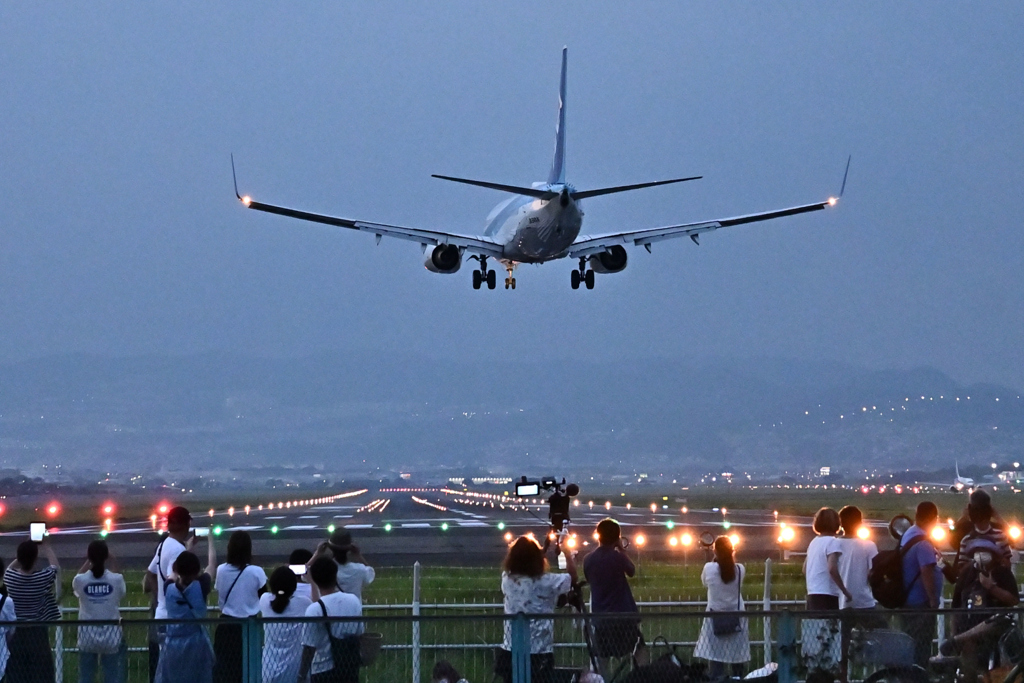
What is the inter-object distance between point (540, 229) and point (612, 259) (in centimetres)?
460

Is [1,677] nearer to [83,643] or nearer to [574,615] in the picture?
[83,643]

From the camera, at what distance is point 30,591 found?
600 inches

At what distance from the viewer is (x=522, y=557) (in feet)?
46.9

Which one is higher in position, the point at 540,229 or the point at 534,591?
the point at 540,229

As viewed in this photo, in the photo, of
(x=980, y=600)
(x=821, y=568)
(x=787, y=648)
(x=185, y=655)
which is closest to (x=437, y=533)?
(x=821, y=568)

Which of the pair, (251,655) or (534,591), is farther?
(534,591)

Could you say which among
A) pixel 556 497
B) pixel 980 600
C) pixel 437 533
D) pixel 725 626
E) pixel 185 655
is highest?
pixel 556 497

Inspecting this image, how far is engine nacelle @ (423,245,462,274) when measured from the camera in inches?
1982

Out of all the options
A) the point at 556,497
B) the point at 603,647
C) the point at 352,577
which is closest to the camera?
the point at 603,647

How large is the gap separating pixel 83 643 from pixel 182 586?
1107 mm

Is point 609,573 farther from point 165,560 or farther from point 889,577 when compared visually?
point 165,560

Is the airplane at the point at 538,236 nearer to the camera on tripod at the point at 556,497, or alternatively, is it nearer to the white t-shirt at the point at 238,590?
the camera on tripod at the point at 556,497

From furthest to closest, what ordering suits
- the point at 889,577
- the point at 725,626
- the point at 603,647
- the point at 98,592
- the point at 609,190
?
the point at 609,190
the point at 889,577
the point at 98,592
the point at 725,626
the point at 603,647

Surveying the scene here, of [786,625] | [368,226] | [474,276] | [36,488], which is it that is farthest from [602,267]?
[36,488]
